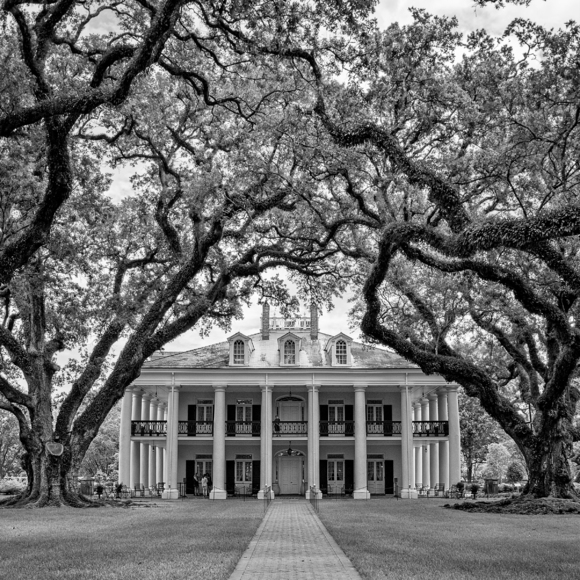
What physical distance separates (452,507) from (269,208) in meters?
11.8

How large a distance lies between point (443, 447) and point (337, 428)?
5.37 m

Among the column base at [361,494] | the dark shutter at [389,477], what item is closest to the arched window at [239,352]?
the column base at [361,494]

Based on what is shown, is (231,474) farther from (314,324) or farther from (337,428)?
(314,324)

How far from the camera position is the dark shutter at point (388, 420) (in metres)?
35.9

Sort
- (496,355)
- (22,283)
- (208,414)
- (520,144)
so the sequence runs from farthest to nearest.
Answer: (208,414)
(496,355)
(22,283)
(520,144)

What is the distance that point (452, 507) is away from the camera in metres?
23.5

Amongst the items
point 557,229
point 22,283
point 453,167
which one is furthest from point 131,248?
point 557,229

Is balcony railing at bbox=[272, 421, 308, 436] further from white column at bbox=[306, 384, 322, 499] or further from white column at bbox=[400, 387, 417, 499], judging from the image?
white column at bbox=[400, 387, 417, 499]

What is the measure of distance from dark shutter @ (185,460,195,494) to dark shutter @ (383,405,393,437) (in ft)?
33.0

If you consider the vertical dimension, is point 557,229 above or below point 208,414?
above

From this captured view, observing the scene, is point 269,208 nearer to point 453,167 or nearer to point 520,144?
point 453,167

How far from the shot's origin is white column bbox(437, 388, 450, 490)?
34.8 m

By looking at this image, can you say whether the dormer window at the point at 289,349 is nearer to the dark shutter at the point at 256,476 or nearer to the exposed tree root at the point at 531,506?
the dark shutter at the point at 256,476

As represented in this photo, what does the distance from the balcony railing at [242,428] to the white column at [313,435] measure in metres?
3.00
